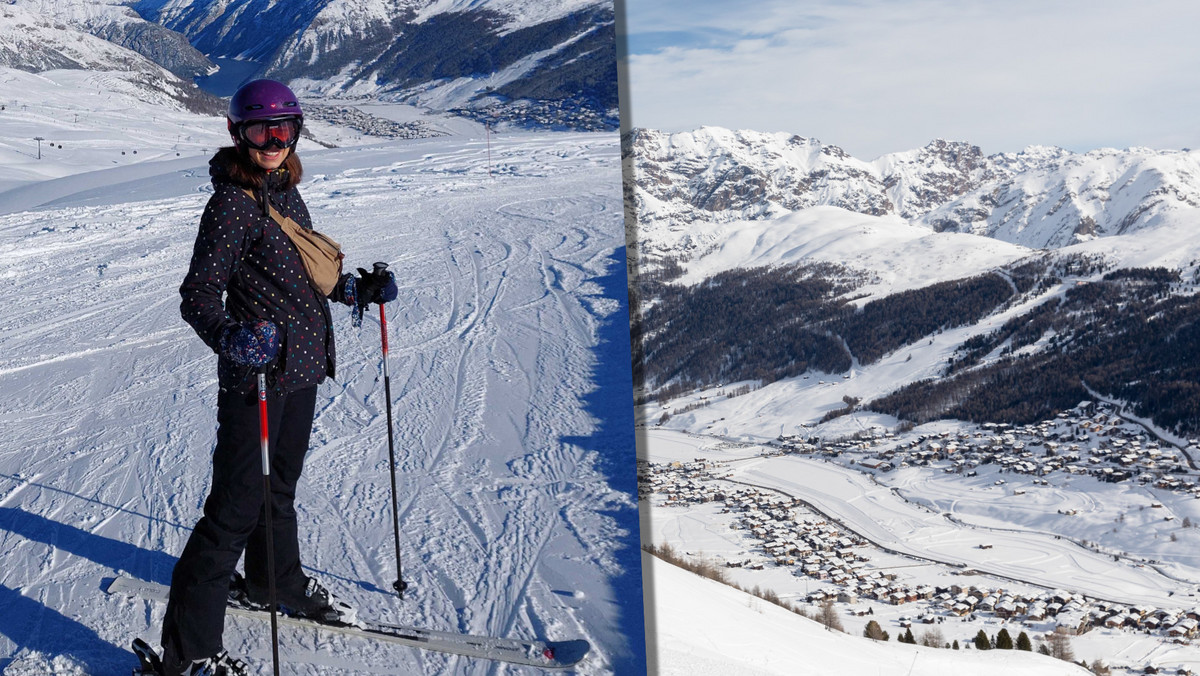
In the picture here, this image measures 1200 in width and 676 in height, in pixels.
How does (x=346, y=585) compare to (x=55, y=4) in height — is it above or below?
below

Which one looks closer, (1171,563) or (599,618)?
(599,618)

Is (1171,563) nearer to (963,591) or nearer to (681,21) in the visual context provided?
(963,591)

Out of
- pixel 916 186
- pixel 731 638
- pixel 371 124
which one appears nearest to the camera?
pixel 731 638

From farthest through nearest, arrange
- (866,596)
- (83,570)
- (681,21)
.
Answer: (681,21) → (866,596) → (83,570)

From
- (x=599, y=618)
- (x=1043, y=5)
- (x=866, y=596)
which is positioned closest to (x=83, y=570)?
(x=599, y=618)

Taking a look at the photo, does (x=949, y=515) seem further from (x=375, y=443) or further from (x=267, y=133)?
(x=267, y=133)

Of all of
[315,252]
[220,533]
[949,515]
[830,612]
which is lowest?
[949,515]

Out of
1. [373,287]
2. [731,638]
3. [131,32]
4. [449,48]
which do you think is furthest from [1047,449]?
[373,287]

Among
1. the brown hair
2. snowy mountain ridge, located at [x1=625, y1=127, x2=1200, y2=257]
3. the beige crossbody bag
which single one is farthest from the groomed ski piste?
snowy mountain ridge, located at [x1=625, y1=127, x2=1200, y2=257]

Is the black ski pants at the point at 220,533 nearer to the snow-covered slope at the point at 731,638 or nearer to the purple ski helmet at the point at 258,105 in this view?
the purple ski helmet at the point at 258,105
